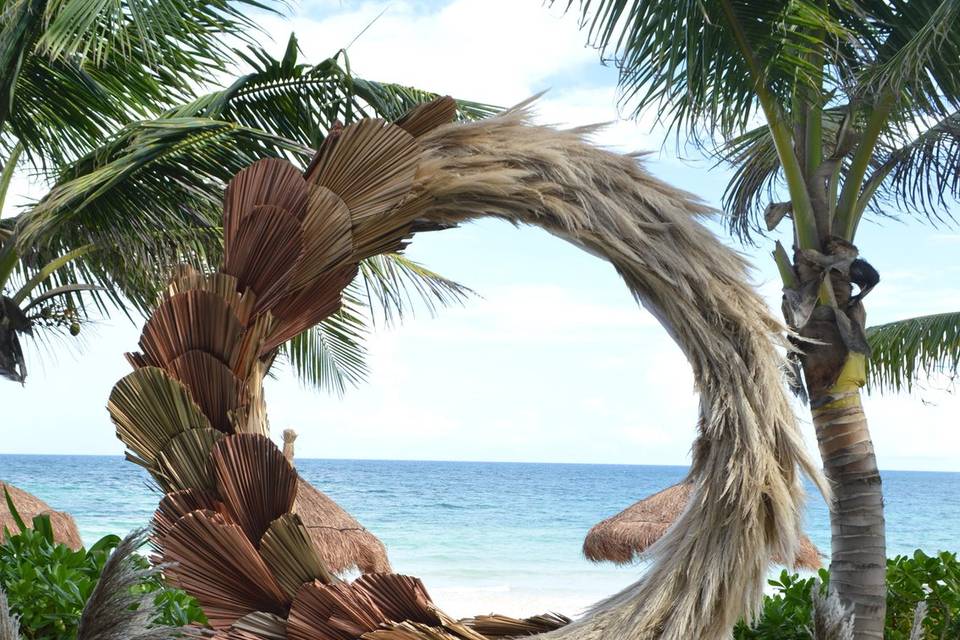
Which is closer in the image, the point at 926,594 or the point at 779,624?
the point at 779,624

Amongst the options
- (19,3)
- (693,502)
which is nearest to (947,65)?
(693,502)

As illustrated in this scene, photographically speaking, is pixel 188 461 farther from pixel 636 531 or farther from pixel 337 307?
pixel 636 531

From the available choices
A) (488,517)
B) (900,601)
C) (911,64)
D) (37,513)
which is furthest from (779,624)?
(488,517)

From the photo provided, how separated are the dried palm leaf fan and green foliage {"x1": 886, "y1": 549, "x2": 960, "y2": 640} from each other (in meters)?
2.49

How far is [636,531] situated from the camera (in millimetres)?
10445

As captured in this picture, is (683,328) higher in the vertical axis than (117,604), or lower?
higher

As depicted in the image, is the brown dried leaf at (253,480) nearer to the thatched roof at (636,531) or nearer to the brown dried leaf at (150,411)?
the brown dried leaf at (150,411)

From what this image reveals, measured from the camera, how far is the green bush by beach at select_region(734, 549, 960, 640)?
2.87 meters

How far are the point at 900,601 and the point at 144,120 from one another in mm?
3490

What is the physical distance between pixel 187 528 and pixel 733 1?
8.46 feet

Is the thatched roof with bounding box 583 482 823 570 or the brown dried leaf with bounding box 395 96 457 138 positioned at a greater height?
the brown dried leaf with bounding box 395 96 457 138

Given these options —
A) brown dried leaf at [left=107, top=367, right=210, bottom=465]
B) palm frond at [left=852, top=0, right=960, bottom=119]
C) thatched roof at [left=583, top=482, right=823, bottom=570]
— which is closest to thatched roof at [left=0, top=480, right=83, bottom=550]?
thatched roof at [left=583, top=482, right=823, bottom=570]

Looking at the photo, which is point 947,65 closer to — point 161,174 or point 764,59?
point 764,59

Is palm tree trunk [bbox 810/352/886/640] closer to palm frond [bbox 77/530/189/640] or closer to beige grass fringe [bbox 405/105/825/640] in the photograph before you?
beige grass fringe [bbox 405/105/825/640]
